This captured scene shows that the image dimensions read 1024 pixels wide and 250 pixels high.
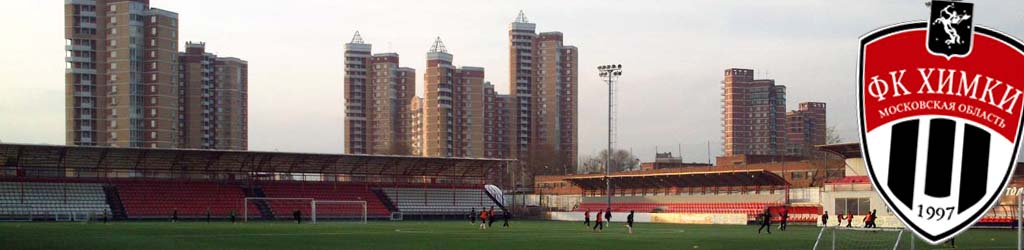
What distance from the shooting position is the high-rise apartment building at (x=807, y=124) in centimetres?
17250

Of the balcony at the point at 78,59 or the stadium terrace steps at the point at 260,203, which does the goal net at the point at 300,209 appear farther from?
the balcony at the point at 78,59

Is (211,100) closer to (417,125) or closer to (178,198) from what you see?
(417,125)

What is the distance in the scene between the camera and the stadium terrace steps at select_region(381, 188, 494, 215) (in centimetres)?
8100

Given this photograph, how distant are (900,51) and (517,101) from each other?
156 metres

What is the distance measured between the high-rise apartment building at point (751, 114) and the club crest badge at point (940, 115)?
16199 centimetres

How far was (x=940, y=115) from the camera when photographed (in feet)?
16.6

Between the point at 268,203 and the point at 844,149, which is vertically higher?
the point at 844,149

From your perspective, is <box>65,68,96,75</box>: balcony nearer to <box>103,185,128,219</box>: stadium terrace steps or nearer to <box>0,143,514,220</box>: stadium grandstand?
<box>0,143,514,220</box>: stadium grandstand

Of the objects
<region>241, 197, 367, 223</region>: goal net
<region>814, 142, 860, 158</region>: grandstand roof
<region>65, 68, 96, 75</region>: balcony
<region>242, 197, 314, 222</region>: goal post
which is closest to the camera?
<region>814, 142, 860, 158</region>: grandstand roof

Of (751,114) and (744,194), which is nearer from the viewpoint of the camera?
(744,194)

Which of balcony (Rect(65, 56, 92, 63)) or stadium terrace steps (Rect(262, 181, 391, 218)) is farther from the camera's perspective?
balcony (Rect(65, 56, 92, 63))

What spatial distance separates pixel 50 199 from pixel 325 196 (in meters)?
17.9

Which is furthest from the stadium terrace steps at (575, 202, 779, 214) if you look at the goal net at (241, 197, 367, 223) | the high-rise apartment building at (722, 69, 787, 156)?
the high-rise apartment building at (722, 69, 787, 156)

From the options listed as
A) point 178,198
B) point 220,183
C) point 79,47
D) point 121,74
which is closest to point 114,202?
point 178,198
